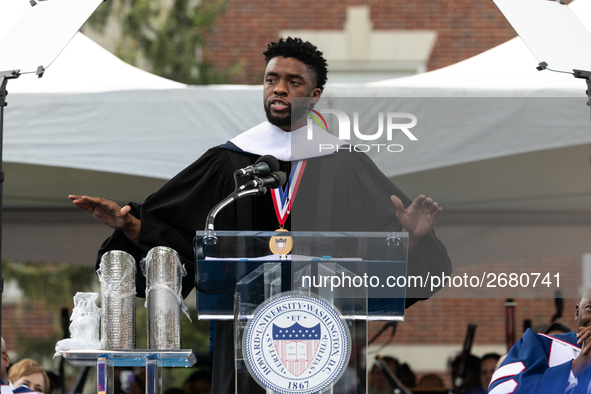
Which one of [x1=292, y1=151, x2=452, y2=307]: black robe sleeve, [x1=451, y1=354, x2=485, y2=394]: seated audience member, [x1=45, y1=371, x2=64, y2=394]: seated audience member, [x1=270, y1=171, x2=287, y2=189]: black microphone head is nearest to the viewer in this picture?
[x1=270, y1=171, x2=287, y2=189]: black microphone head

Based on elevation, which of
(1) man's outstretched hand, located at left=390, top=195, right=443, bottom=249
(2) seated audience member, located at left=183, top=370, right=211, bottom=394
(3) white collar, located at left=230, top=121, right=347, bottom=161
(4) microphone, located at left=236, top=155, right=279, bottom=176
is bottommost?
(2) seated audience member, located at left=183, top=370, right=211, bottom=394

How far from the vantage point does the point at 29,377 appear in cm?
543

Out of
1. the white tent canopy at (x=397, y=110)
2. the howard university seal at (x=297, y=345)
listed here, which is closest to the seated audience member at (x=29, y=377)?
the white tent canopy at (x=397, y=110)

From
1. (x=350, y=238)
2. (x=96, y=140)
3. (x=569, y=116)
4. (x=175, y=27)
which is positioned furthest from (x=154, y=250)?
(x=175, y=27)

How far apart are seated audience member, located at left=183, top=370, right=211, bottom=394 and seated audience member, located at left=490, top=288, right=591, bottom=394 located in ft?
13.0

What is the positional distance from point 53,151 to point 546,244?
2817 millimetres

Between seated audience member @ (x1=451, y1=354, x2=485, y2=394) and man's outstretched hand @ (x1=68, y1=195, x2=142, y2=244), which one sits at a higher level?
man's outstretched hand @ (x1=68, y1=195, x2=142, y2=244)

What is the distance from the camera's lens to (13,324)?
36.4 feet

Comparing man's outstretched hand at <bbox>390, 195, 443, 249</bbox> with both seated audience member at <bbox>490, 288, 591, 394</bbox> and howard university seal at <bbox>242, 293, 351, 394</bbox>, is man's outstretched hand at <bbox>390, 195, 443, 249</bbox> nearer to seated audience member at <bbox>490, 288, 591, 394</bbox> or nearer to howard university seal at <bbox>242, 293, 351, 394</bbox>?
howard university seal at <bbox>242, 293, 351, 394</bbox>

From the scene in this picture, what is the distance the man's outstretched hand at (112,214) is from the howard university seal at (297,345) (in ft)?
2.77

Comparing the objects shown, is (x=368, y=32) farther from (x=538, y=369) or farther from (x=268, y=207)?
(x=538, y=369)

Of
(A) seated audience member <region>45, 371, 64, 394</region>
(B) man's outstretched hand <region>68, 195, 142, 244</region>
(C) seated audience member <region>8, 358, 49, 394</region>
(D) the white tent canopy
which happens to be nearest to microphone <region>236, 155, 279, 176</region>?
(B) man's outstretched hand <region>68, 195, 142, 244</region>

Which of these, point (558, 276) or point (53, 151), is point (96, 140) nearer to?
point (53, 151)

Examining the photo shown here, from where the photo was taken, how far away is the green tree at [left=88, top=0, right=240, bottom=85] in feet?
34.7
